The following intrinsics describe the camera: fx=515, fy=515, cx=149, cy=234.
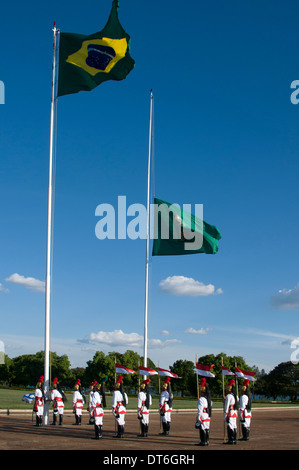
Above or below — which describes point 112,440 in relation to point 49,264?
below

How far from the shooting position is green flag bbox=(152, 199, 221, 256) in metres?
27.3

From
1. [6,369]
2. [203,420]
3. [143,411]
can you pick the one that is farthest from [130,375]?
[203,420]

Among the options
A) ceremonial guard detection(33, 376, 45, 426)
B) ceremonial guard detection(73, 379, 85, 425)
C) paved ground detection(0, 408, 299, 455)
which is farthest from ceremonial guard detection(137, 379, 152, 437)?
ceremonial guard detection(73, 379, 85, 425)

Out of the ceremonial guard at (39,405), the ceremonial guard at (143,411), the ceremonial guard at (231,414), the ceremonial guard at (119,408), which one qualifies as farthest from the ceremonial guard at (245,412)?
the ceremonial guard at (39,405)

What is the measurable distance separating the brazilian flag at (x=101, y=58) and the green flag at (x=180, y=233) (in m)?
7.49

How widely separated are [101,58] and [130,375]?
7003cm

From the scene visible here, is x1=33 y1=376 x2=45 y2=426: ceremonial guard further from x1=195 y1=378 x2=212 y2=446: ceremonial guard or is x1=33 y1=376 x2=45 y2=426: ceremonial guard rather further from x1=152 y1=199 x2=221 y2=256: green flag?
x1=152 y1=199 x2=221 y2=256: green flag

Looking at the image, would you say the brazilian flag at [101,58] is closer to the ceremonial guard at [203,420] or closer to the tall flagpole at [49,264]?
the tall flagpole at [49,264]

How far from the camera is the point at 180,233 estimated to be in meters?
27.3

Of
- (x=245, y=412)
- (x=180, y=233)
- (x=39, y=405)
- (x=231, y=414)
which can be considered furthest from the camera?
(x=180, y=233)

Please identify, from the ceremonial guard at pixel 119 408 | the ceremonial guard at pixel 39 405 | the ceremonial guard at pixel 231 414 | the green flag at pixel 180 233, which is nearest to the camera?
the ceremonial guard at pixel 231 414

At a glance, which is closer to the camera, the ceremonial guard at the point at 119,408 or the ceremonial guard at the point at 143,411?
the ceremonial guard at the point at 119,408

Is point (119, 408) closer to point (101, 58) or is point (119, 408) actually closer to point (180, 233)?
point (180, 233)

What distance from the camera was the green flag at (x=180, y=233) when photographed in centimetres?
2733
